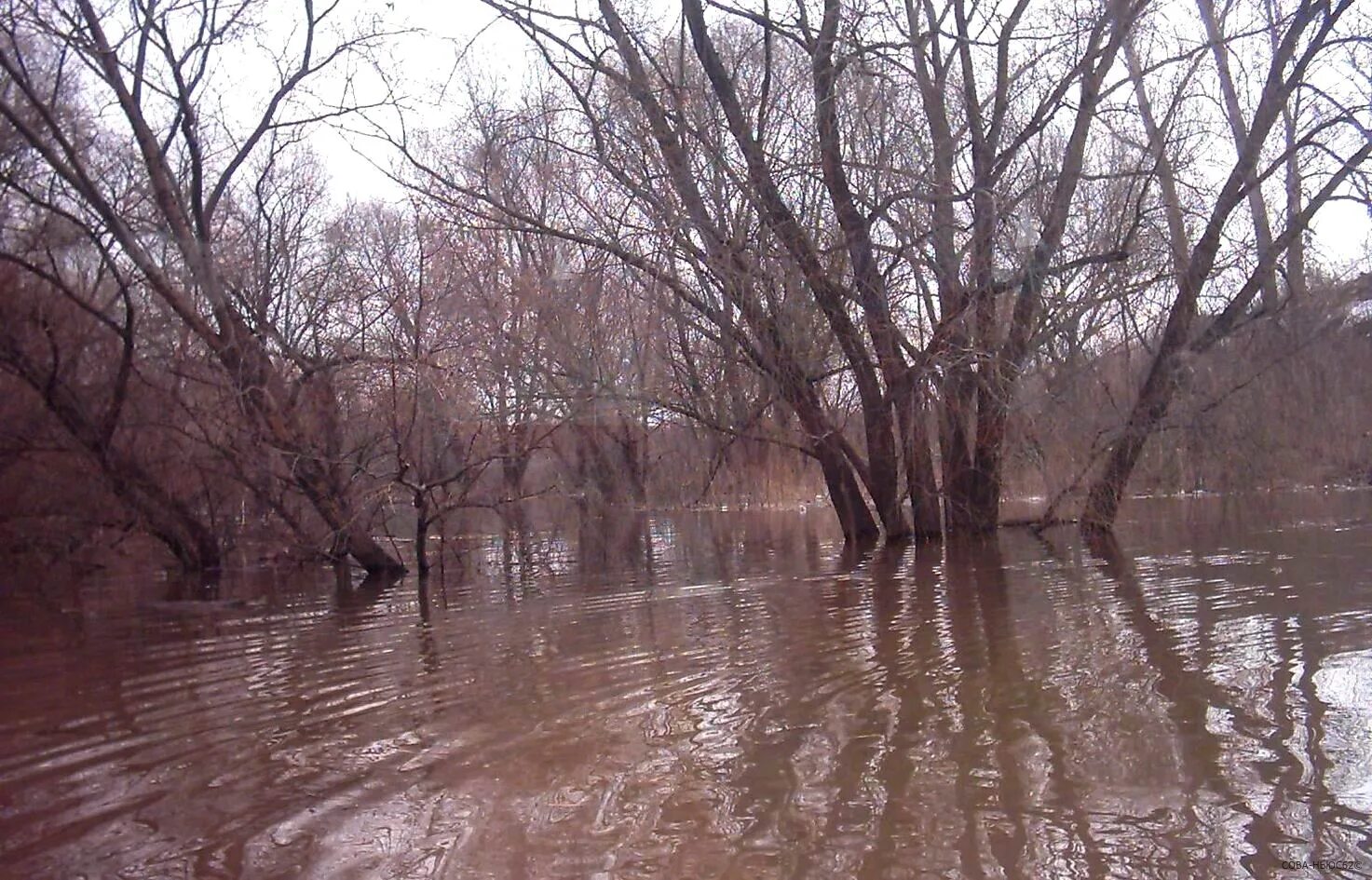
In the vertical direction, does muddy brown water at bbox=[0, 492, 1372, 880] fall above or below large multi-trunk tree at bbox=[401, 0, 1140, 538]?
below

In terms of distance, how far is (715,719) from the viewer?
207 inches

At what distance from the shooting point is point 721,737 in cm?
496

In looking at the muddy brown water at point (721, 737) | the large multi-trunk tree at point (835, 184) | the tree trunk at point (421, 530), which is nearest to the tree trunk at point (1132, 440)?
the large multi-trunk tree at point (835, 184)

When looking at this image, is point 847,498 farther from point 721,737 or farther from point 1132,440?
point 721,737

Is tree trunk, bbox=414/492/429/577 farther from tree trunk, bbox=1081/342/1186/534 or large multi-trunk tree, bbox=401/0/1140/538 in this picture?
tree trunk, bbox=1081/342/1186/534

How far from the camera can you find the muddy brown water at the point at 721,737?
12.0 feet

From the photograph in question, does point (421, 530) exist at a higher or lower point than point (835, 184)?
lower

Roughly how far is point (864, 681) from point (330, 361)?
960 cm

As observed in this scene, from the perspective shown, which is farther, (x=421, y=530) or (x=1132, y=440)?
(x=1132, y=440)

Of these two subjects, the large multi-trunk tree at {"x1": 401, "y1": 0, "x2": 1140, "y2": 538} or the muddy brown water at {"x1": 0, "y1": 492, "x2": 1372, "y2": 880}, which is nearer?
the muddy brown water at {"x1": 0, "y1": 492, "x2": 1372, "y2": 880}

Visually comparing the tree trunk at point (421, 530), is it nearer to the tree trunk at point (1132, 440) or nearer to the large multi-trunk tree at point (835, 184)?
the large multi-trunk tree at point (835, 184)

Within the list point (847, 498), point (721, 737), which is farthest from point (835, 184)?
point (721, 737)

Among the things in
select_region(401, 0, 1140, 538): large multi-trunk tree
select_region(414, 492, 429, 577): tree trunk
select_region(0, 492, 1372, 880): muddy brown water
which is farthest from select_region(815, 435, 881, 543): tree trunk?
select_region(0, 492, 1372, 880): muddy brown water

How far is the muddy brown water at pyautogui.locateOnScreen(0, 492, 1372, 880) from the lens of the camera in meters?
3.67
